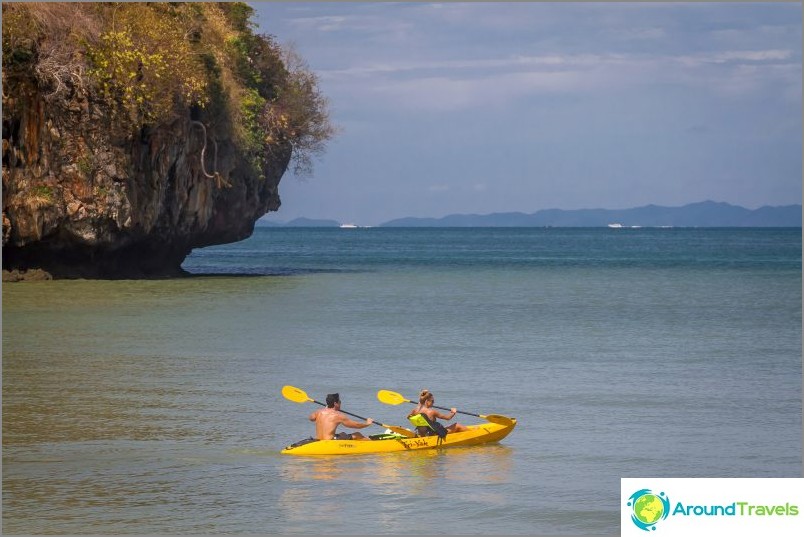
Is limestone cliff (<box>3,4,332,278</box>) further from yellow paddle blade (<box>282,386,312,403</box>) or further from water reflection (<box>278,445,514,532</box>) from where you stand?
water reflection (<box>278,445,514,532</box>)

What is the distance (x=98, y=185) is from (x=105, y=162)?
2.22ft

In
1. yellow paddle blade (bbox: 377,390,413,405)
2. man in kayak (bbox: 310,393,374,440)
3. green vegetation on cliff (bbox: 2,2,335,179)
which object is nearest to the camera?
man in kayak (bbox: 310,393,374,440)

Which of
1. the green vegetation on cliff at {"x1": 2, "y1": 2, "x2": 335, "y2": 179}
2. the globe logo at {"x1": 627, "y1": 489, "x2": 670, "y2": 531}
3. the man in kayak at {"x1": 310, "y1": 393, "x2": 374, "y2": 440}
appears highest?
the green vegetation on cliff at {"x1": 2, "y1": 2, "x2": 335, "y2": 179}

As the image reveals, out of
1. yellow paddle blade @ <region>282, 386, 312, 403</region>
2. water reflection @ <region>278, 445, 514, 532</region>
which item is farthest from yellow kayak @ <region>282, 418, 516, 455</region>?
yellow paddle blade @ <region>282, 386, 312, 403</region>

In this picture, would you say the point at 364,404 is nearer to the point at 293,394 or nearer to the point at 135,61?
the point at 293,394

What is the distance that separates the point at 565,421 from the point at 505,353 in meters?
7.68

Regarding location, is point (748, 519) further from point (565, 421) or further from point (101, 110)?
point (101, 110)

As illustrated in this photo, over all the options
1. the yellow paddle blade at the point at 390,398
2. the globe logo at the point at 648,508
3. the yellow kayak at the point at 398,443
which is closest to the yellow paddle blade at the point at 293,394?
the yellow paddle blade at the point at 390,398

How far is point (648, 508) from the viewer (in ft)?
32.4

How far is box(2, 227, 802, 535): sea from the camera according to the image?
12539 millimetres

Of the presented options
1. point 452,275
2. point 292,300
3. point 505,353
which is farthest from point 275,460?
point 452,275

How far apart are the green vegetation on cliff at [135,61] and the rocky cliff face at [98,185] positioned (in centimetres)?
41

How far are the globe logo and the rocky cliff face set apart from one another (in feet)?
90.1

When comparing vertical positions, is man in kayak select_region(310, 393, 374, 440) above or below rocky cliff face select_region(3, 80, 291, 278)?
below
